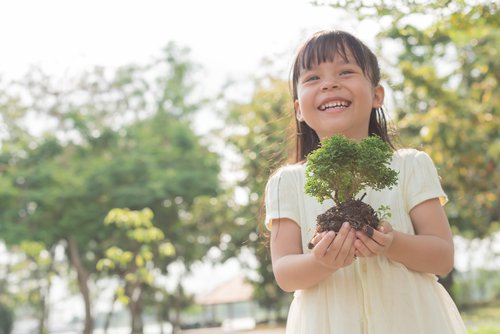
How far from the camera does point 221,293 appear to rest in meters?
44.6

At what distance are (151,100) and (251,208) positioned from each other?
→ 9.00 m

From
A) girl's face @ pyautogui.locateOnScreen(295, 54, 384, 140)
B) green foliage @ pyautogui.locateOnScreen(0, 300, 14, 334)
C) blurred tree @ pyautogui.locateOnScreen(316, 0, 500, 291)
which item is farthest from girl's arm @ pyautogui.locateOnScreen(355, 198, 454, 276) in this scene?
green foliage @ pyautogui.locateOnScreen(0, 300, 14, 334)

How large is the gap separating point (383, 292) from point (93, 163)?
1995 cm

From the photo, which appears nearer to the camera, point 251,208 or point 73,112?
point 251,208

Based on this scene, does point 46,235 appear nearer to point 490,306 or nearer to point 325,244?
point 325,244

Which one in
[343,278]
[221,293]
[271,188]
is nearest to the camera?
[343,278]

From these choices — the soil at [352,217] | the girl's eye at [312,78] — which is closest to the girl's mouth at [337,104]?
the girl's eye at [312,78]

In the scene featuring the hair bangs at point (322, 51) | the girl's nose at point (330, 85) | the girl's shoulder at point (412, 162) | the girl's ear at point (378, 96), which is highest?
the hair bangs at point (322, 51)

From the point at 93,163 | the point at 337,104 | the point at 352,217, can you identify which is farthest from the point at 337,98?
the point at 93,163

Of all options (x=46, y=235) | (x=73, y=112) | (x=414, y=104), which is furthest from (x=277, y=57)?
(x=46, y=235)

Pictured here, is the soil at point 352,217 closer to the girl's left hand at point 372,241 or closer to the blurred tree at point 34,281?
the girl's left hand at point 372,241

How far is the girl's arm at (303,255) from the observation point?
1.52 m

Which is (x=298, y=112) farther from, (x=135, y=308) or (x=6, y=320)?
(x=6, y=320)

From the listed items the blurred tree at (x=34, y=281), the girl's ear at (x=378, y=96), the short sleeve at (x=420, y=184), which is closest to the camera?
the short sleeve at (x=420, y=184)
